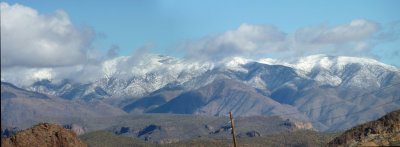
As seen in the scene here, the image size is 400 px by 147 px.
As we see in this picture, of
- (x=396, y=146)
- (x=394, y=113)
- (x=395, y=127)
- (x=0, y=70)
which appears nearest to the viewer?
(x=0, y=70)

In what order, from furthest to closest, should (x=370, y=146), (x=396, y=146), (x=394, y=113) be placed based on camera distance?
(x=394, y=113), (x=370, y=146), (x=396, y=146)

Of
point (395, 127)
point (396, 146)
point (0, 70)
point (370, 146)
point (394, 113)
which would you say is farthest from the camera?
point (394, 113)

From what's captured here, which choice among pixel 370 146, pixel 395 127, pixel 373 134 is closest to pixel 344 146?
pixel 373 134

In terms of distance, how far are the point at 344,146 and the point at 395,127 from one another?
934 inches

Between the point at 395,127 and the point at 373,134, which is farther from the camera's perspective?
the point at 373,134

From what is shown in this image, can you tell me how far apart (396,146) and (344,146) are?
77398 mm

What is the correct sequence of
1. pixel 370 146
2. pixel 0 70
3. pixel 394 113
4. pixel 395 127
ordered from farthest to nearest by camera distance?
pixel 394 113 → pixel 395 127 → pixel 370 146 → pixel 0 70

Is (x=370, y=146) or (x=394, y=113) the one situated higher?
(x=394, y=113)

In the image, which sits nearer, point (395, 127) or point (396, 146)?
point (396, 146)

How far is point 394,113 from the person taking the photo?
186 m

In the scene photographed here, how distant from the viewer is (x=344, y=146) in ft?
634

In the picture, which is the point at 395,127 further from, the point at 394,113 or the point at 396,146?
the point at 396,146

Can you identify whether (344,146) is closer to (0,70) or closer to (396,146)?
(396,146)

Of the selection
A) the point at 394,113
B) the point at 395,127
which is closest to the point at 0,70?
the point at 395,127
